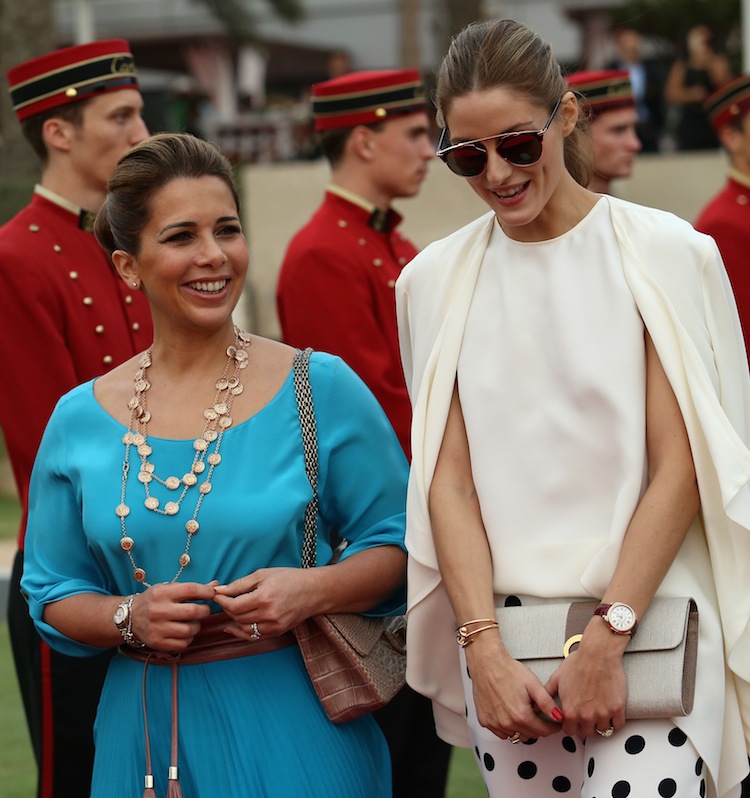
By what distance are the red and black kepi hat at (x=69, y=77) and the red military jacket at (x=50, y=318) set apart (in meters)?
0.33

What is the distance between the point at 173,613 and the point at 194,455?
1.17ft

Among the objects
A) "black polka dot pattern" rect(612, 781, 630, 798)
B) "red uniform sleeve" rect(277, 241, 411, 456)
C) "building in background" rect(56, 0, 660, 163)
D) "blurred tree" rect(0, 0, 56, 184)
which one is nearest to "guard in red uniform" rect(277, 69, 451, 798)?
"red uniform sleeve" rect(277, 241, 411, 456)

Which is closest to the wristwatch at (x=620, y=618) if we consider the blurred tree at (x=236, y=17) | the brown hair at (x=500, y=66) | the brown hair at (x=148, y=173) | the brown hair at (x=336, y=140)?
the brown hair at (x=500, y=66)

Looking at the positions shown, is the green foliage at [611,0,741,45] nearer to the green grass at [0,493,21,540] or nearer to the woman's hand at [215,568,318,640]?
the green grass at [0,493,21,540]

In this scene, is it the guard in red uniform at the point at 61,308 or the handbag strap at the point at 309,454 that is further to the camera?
the guard in red uniform at the point at 61,308

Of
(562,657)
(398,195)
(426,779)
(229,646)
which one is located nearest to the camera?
(562,657)

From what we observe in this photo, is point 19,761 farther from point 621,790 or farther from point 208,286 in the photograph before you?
point 621,790

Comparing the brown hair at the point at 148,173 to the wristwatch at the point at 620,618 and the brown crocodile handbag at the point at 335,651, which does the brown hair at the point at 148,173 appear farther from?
the wristwatch at the point at 620,618

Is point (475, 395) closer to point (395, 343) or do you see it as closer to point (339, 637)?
point (339, 637)

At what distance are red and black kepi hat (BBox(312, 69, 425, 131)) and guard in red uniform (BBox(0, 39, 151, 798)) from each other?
1.05 metres

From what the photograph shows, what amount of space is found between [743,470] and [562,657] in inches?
19.8

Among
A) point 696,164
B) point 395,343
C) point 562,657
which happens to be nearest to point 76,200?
point 395,343

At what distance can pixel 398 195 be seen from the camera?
215 inches

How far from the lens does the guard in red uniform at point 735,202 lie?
5098mm
